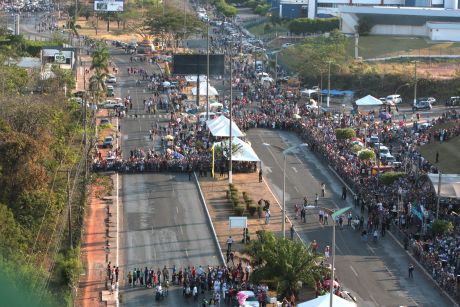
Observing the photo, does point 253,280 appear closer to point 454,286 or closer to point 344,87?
point 454,286

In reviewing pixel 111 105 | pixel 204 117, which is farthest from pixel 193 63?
pixel 111 105

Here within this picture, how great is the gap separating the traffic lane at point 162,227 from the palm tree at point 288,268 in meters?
3.36

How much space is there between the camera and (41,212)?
35812 mm

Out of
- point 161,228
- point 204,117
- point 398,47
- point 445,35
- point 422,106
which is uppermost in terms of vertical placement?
point 445,35

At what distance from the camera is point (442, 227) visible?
123 feet

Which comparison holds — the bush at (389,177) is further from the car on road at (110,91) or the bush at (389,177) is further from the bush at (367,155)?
the car on road at (110,91)

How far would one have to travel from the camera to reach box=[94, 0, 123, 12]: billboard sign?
12681cm

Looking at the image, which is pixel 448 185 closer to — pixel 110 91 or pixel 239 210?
pixel 239 210

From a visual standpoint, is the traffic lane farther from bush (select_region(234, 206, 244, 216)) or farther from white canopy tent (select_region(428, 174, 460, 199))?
white canopy tent (select_region(428, 174, 460, 199))

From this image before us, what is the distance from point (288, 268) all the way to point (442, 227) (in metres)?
9.40

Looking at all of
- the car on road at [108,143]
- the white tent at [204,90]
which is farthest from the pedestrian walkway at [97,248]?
the white tent at [204,90]

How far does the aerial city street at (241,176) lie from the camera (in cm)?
3244

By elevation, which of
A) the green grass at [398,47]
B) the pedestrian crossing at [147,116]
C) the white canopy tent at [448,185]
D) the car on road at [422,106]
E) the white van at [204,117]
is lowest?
the pedestrian crossing at [147,116]

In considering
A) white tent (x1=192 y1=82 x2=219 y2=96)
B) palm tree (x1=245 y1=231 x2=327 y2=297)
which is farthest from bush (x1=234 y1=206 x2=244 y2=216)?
white tent (x1=192 y1=82 x2=219 y2=96)
